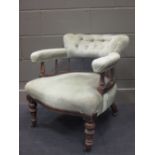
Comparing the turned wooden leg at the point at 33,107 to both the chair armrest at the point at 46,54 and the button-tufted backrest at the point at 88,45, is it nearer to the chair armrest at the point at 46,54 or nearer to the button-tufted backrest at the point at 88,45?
the chair armrest at the point at 46,54

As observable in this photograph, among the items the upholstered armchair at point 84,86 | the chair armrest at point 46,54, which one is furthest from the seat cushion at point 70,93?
the chair armrest at point 46,54

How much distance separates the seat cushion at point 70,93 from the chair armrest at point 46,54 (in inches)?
6.3

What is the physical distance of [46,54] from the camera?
1.72 metres

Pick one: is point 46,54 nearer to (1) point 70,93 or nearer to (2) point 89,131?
(1) point 70,93

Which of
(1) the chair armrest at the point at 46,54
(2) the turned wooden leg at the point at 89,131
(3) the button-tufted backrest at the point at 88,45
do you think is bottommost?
(2) the turned wooden leg at the point at 89,131

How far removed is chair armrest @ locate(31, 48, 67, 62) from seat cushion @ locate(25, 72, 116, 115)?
0.16 m

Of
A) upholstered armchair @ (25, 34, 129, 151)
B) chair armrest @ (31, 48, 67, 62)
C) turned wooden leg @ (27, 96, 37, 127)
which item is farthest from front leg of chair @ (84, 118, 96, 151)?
chair armrest @ (31, 48, 67, 62)

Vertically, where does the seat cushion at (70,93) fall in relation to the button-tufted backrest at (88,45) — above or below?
below

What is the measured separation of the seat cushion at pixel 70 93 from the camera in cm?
135

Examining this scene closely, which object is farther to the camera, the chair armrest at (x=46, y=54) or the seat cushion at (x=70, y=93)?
the chair armrest at (x=46, y=54)
